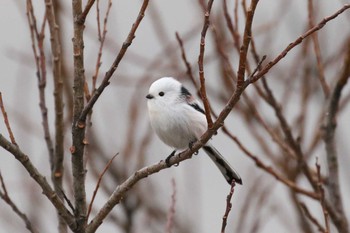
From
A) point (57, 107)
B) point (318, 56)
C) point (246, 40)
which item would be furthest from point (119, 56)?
point (318, 56)

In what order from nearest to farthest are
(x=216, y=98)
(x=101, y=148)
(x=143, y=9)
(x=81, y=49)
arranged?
(x=143, y=9) → (x=81, y=49) → (x=216, y=98) → (x=101, y=148)

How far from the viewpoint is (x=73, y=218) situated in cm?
210

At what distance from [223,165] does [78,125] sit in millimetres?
1163

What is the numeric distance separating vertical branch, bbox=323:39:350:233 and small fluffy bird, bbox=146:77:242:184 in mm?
440

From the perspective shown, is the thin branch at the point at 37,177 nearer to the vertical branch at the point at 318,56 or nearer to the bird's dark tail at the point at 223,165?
the bird's dark tail at the point at 223,165

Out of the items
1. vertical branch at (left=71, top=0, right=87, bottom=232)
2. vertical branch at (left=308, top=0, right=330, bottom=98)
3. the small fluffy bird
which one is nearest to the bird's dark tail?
the small fluffy bird

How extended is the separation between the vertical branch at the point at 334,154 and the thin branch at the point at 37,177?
3.72ft

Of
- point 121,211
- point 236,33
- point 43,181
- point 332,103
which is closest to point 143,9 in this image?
point 43,181

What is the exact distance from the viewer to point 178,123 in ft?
10.1

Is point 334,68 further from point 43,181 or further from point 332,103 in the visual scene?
point 43,181

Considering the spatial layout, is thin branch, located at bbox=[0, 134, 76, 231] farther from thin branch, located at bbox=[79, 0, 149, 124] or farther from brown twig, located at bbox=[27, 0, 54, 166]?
brown twig, located at bbox=[27, 0, 54, 166]

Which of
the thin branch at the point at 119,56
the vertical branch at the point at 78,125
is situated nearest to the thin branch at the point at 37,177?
the vertical branch at the point at 78,125

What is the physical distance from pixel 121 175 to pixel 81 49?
2.41 meters

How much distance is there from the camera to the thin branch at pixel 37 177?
1.88 metres
